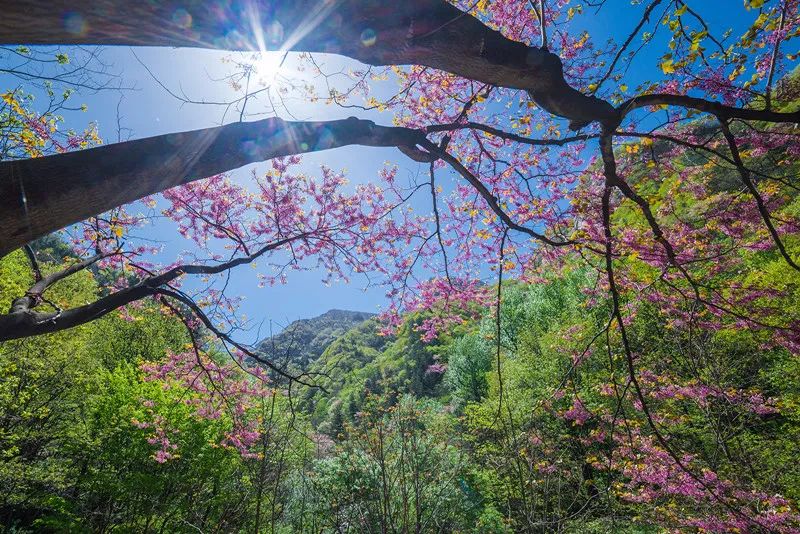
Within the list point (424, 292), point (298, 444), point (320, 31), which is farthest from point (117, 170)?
point (298, 444)

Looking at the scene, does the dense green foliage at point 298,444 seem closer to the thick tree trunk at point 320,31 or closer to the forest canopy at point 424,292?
the forest canopy at point 424,292

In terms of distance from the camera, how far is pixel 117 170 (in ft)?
5.13

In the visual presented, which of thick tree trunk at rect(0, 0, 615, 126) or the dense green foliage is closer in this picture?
thick tree trunk at rect(0, 0, 615, 126)

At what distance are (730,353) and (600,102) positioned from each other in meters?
16.4

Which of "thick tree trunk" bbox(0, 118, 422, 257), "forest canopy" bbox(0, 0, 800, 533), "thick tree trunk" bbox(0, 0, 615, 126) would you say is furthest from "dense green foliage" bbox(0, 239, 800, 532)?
"thick tree trunk" bbox(0, 0, 615, 126)

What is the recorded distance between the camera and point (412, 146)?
114 inches

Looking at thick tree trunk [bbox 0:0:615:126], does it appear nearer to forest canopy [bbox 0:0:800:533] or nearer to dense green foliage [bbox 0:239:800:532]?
forest canopy [bbox 0:0:800:533]

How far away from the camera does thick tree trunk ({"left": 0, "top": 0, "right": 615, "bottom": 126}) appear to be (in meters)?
1.31

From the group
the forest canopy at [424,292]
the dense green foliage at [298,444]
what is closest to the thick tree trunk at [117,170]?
the forest canopy at [424,292]

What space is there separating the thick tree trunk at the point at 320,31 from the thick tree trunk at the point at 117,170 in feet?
1.31

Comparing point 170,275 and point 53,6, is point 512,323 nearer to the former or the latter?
point 170,275

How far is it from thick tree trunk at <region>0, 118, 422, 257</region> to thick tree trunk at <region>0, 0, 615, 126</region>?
40 centimetres

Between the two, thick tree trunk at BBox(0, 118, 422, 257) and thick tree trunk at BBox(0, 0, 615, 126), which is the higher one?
thick tree trunk at BBox(0, 0, 615, 126)

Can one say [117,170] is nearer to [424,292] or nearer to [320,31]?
[320,31]
